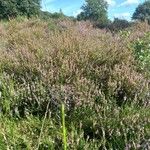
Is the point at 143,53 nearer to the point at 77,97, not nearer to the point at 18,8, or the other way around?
the point at 77,97

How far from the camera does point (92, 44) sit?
516 cm

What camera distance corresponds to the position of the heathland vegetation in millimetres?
3062

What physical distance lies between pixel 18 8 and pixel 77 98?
36027 millimetres

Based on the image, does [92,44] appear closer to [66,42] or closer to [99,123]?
[66,42]

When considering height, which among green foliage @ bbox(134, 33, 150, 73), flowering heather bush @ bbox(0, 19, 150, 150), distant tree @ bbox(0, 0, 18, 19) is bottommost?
flowering heather bush @ bbox(0, 19, 150, 150)

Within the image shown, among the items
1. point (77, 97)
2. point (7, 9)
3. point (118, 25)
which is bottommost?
point (77, 97)

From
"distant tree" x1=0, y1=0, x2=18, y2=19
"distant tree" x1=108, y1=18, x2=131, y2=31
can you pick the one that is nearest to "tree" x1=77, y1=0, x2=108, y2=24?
"distant tree" x1=0, y1=0, x2=18, y2=19

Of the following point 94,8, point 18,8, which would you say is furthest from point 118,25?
point 94,8

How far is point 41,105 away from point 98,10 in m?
58.8

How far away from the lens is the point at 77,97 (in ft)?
11.8

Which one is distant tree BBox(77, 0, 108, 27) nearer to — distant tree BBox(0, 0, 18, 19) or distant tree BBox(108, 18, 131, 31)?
distant tree BBox(0, 0, 18, 19)

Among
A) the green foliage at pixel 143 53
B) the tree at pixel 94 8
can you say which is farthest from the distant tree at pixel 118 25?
the tree at pixel 94 8

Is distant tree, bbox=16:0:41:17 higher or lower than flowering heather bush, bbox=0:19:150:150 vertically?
higher

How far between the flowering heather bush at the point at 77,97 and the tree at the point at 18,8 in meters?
31.7
